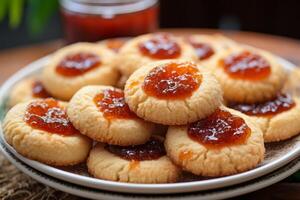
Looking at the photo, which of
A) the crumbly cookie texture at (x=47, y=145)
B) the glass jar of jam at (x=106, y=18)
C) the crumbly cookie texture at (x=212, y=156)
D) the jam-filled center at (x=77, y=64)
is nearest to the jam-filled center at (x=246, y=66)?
the crumbly cookie texture at (x=212, y=156)

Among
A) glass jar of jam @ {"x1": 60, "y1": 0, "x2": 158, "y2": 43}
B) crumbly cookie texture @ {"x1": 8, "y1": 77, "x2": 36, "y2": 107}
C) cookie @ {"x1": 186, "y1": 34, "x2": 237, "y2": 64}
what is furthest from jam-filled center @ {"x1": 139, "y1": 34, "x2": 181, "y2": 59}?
glass jar of jam @ {"x1": 60, "y1": 0, "x2": 158, "y2": 43}

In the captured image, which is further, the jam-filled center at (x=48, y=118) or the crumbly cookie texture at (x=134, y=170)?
the jam-filled center at (x=48, y=118)

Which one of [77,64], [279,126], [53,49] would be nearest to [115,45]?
[77,64]

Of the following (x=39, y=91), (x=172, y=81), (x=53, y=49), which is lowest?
(x=53, y=49)

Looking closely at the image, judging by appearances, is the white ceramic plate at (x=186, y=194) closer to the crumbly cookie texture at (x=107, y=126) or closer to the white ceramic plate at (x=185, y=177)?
the white ceramic plate at (x=185, y=177)

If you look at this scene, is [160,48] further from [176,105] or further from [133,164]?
[133,164]

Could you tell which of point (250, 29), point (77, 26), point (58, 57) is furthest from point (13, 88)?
point (250, 29)

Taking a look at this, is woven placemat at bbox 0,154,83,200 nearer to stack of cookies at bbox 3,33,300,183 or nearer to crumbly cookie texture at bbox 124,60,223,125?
stack of cookies at bbox 3,33,300,183
